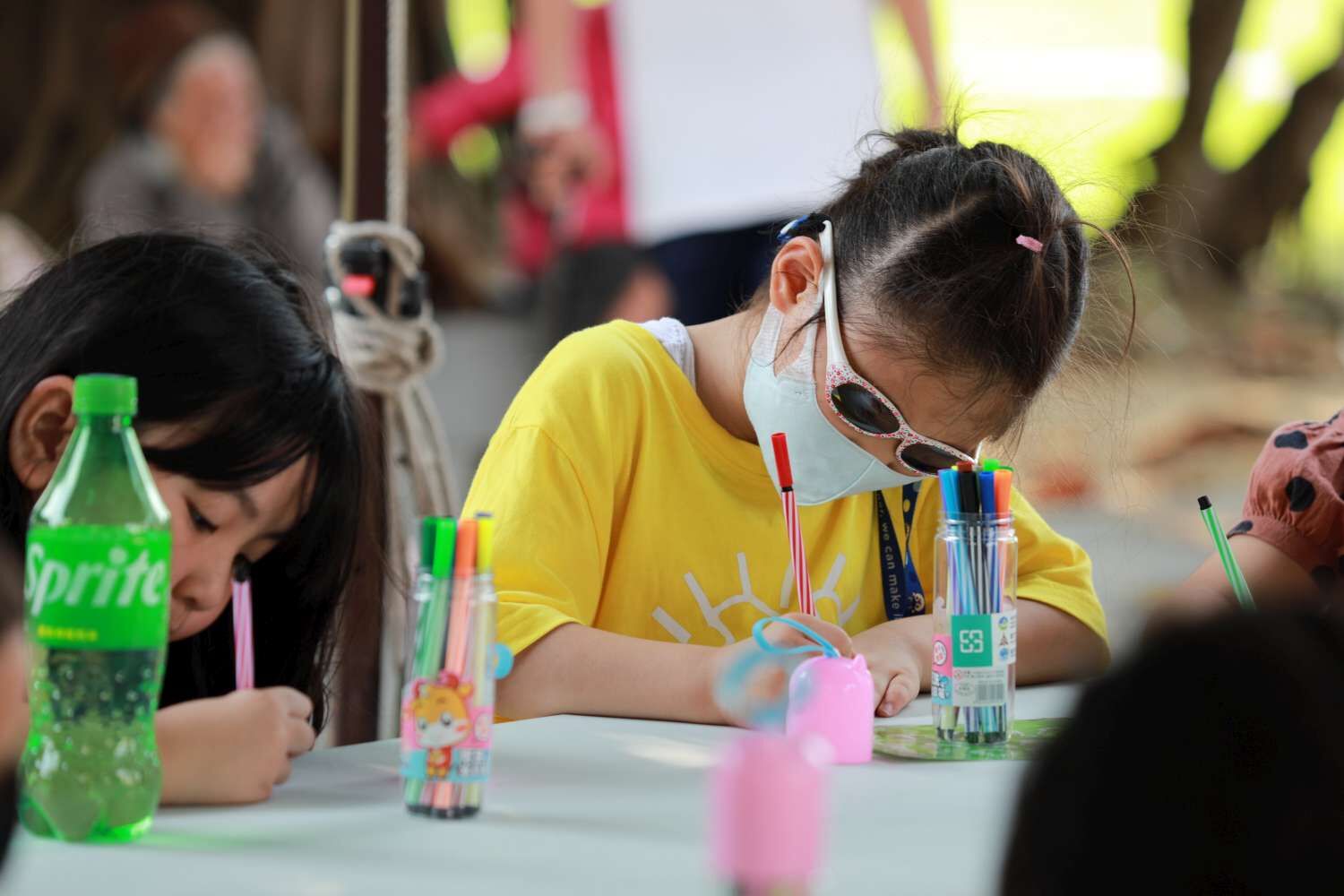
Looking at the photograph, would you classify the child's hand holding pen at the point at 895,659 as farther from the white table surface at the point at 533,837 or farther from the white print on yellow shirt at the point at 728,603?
the white table surface at the point at 533,837

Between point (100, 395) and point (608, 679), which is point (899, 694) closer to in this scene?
point (608, 679)

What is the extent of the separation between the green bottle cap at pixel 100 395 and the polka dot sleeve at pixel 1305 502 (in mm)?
980

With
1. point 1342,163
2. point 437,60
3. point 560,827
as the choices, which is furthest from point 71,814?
point 1342,163

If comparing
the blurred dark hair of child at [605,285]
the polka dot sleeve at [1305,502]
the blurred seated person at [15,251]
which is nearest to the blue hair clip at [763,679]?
the polka dot sleeve at [1305,502]

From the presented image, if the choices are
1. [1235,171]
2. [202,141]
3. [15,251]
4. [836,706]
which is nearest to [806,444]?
[836,706]

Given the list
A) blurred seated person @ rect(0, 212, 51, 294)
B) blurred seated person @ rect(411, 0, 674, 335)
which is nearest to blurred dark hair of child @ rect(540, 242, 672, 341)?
blurred seated person @ rect(411, 0, 674, 335)

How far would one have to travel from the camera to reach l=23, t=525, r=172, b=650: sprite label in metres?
0.72

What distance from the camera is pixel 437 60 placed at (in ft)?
18.9

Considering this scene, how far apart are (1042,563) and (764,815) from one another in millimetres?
937

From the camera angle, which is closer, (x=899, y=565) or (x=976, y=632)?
(x=976, y=632)

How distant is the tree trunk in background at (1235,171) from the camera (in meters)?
5.50

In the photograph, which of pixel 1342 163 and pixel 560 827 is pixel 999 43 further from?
pixel 560 827

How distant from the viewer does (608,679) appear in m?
1.08

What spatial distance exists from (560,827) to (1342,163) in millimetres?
5639
